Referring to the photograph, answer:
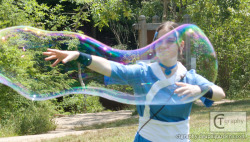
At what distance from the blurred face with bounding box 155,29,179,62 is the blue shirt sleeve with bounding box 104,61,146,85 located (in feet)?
0.52

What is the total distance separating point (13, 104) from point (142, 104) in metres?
6.87

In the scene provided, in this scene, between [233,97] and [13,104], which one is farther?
[233,97]

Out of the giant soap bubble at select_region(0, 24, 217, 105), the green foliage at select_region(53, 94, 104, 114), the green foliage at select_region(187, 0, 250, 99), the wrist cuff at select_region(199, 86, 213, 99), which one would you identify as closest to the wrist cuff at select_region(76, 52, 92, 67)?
the giant soap bubble at select_region(0, 24, 217, 105)

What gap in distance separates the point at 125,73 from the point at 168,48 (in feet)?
1.17

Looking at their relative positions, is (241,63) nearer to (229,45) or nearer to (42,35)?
(229,45)

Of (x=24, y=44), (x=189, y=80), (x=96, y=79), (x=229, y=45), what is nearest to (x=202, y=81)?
(x=189, y=80)

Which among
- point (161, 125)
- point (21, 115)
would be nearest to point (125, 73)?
point (161, 125)

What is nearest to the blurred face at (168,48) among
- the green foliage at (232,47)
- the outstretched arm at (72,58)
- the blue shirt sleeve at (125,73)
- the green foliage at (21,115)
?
the blue shirt sleeve at (125,73)

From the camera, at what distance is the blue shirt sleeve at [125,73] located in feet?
6.73

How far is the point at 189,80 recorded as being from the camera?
2262 mm

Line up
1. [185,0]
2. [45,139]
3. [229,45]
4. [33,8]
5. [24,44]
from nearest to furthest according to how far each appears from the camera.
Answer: [24,44]
[45,139]
[33,8]
[185,0]
[229,45]

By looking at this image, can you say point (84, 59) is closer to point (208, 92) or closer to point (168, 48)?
Answer: point (168, 48)

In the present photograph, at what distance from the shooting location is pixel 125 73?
2.12 meters

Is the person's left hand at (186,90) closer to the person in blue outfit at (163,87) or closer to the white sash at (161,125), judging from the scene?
the person in blue outfit at (163,87)
